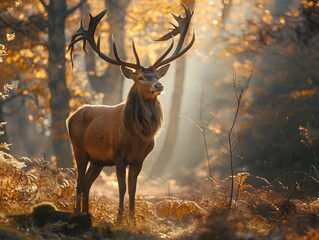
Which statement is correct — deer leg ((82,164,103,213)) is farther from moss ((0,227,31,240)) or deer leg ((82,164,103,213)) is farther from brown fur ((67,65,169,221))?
moss ((0,227,31,240))

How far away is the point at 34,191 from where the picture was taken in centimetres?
968

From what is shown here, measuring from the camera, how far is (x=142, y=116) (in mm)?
9695

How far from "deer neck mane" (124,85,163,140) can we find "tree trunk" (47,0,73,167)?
7428mm

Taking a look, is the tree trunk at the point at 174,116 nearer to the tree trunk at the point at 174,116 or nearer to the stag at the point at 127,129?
the tree trunk at the point at 174,116

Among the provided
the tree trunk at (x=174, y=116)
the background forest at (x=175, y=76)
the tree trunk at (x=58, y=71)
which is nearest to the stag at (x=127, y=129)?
the background forest at (x=175, y=76)

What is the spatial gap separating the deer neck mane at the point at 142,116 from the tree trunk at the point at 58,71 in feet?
24.4

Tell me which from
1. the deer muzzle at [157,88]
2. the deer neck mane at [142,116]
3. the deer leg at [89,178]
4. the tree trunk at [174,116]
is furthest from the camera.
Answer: the tree trunk at [174,116]

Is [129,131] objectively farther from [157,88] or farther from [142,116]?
[157,88]

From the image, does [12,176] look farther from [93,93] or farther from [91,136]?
[93,93]

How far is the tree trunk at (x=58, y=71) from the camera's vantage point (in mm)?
16906

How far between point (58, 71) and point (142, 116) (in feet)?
25.4

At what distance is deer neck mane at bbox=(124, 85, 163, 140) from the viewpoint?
958 centimetres

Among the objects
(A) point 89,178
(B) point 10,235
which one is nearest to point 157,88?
(A) point 89,178

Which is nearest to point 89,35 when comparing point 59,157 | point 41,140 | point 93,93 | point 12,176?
point 12,176
